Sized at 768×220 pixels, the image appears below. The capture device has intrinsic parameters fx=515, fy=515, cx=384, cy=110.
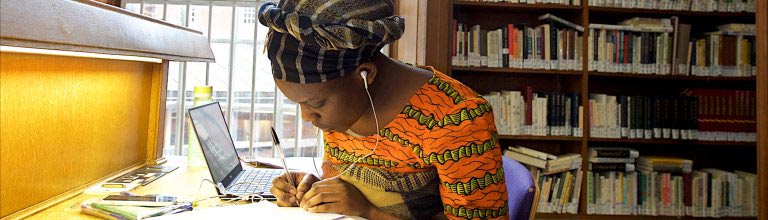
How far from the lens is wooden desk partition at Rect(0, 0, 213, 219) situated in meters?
0.73

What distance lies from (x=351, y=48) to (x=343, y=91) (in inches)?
3.5

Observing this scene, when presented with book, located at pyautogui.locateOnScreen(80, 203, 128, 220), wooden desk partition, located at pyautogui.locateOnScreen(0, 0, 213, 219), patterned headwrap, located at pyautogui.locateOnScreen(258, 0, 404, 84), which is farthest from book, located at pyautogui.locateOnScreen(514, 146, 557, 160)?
book, located at pyautogui.locateOnScreen(80, 203, 128, 220)

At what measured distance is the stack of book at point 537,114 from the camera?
8.29ft

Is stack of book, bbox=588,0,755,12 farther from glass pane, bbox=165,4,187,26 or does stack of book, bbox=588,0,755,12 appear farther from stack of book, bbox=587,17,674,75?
glass pane, bbox=165,4,187,26

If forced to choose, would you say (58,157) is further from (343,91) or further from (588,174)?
(588,174)

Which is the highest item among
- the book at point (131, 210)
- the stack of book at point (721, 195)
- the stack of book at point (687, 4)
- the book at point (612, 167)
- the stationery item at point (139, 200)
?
the stack of book at point (687, 4)

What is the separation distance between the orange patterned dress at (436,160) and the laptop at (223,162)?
Answer: 0.28 m

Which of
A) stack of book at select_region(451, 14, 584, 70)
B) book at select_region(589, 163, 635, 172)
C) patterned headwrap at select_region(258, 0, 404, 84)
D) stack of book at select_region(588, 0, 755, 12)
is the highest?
stack of book at select_region(588, 0, 755, 12)

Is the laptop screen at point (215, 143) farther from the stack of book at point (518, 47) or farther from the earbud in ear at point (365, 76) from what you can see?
the stack of book at point (518, 47)

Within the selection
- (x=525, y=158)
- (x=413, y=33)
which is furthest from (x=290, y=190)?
(x=525, y=158)

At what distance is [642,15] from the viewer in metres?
2.66

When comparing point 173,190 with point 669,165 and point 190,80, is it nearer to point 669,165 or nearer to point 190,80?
point 190,80

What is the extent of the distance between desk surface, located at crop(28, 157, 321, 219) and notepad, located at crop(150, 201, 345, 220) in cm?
12

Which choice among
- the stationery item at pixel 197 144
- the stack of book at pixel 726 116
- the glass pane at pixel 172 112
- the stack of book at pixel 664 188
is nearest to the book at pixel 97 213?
the stationery item at pixel 197 144
